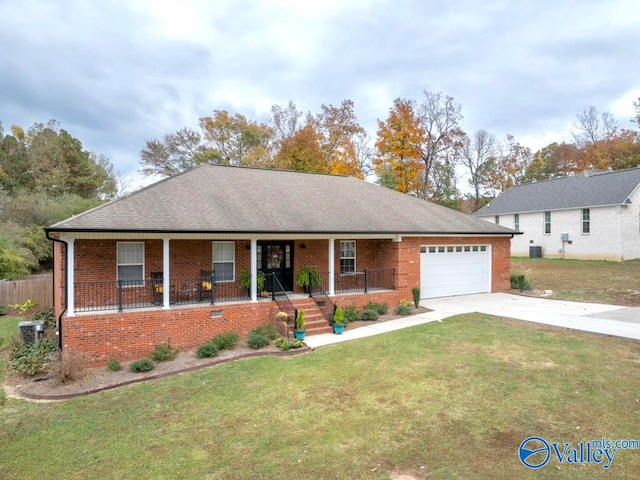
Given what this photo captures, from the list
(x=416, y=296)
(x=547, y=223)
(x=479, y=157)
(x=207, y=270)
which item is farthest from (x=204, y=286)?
(x=479, y=157)

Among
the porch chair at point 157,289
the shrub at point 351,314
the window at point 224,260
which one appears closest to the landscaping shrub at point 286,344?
the shrub at point 351,314

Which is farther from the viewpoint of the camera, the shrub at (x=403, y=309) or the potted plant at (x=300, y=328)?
the shrub at (x=403, y=309)

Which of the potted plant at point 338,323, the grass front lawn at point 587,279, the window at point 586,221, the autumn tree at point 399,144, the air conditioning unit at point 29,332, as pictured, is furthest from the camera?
the autumn tree at point 399,144

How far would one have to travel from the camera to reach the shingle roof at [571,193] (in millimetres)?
25906

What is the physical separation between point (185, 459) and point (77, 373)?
4637 mm

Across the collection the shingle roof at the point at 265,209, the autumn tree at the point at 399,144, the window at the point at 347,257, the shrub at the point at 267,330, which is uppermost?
the autumn tree at the point at 399,144

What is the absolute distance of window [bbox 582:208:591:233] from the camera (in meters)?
26.9

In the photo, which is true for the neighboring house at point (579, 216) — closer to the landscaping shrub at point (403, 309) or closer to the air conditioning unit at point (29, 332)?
the landscaping shrub at point (403, 309)

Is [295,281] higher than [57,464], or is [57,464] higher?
[295,281]

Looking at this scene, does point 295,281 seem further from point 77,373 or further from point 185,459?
point 185,459

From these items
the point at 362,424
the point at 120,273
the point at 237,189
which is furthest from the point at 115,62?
the point at 362,424

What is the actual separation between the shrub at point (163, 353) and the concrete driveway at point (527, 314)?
343cm

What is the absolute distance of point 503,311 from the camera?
12914mm

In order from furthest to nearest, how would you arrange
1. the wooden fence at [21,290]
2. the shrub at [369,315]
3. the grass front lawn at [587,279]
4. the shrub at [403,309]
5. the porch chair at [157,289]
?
the wooden fence at [21,290]
the grass front lawn at [587,279]
the shrub at [403,309]
the shrub at [369,315]
the porch chair at [157,289]
